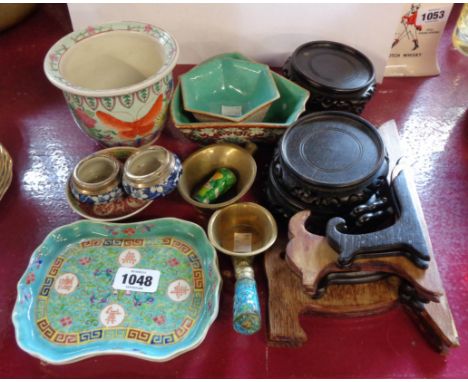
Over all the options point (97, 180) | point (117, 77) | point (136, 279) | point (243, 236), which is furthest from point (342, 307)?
point (117, 77)

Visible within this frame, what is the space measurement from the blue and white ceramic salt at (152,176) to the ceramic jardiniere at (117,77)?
0.09 meters

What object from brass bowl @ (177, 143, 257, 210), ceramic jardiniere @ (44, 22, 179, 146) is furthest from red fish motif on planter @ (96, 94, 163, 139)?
brass bowl @ (177, 143, 257, 210)

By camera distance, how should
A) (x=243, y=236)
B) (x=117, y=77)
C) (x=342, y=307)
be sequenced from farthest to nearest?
(x=117, y=77) → (x=243, y=236) → (x=342, y=307)

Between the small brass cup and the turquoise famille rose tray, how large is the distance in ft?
0.12

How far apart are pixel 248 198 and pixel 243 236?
11cm

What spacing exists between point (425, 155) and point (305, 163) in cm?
39

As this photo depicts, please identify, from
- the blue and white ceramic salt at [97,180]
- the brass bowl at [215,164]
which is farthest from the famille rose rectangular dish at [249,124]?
the blue and white ceramic salt at [97,180]

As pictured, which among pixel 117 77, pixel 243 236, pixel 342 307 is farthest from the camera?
pixel 117 77

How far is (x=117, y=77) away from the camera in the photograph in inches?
38.7

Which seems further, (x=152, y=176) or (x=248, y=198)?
(x=248, y=198)

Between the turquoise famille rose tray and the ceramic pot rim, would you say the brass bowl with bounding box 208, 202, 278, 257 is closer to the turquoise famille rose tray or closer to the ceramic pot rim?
the turquoise famille rose tray

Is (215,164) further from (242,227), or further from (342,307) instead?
(342,307)

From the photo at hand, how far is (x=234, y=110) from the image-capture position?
3.29ft

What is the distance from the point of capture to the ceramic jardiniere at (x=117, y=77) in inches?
30.8
